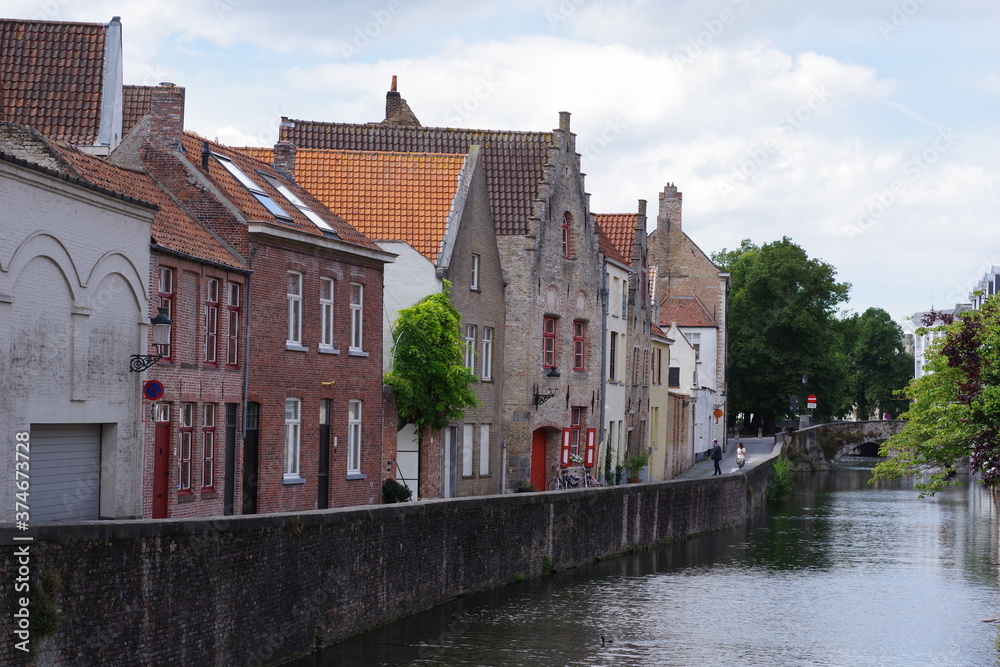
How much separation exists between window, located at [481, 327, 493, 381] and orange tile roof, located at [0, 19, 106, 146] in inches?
488

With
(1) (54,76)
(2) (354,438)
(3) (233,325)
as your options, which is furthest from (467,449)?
(1) (54,76)

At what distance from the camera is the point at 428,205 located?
34.6 m

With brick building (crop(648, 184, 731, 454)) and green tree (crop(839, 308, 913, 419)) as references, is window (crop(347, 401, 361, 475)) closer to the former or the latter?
brick building (crop(648, 184, 731, 454))

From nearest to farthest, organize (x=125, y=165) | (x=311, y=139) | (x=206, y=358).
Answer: (x=206, y=358)
(x=125, y=165)
(x=311, y=139)

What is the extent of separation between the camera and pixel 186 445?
2334 centimetres

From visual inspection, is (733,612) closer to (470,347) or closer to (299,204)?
(299,204)

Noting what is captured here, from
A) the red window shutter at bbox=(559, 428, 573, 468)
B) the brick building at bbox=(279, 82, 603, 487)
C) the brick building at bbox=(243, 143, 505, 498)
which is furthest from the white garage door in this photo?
the red window shutter at bbox=(559, 428, 573, 468)

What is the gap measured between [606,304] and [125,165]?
20811 mm

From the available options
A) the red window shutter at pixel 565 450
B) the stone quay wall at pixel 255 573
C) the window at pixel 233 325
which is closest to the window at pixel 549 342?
the red window shutter at pixel 565 450

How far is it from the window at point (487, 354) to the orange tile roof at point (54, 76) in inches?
488

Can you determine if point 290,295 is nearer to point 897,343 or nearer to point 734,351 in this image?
point 734,351

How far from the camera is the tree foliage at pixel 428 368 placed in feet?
104

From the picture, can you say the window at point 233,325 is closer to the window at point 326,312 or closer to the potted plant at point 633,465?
the window at point 326,312

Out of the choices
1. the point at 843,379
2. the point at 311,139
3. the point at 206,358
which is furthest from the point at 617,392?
the point at 843,379
